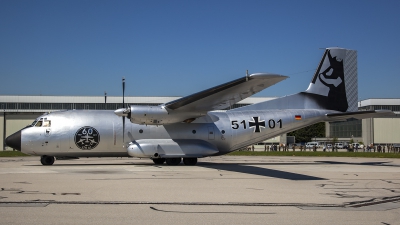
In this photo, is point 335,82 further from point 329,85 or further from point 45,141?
point 45,141

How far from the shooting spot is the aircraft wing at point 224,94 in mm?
16308

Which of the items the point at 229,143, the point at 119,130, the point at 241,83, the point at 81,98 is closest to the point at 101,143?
the point at 119,130

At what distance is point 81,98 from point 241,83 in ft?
211

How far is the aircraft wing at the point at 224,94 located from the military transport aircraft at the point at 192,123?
0.05 m

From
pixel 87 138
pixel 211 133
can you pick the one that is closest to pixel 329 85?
pixel 211 133

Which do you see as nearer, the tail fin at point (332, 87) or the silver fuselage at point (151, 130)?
the silver fuselage at point (151, 130)

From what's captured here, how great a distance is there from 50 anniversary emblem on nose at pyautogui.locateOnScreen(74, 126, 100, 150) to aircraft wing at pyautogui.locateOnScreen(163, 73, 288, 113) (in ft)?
14.6

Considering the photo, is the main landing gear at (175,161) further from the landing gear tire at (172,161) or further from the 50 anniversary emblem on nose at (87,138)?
the 50 anniversary emblem on nose at (87,138)

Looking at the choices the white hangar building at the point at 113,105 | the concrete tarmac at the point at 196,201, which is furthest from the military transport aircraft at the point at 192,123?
the white hangar building at the point at 113,105

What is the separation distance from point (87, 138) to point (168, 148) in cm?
444

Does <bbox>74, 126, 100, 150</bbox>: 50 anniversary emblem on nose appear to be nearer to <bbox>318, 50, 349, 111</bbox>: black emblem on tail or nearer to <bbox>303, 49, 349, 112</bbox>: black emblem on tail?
<bbox>303, 49, 349, 112</bbox>: black emblem on tail

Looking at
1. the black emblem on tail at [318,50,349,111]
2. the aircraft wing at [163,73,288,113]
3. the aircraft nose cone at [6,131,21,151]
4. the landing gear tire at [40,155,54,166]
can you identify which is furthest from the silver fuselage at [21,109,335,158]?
the aircraft wing at [163,73,288,113]

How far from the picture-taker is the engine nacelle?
22.3 m

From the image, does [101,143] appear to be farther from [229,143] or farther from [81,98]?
[81,98]
